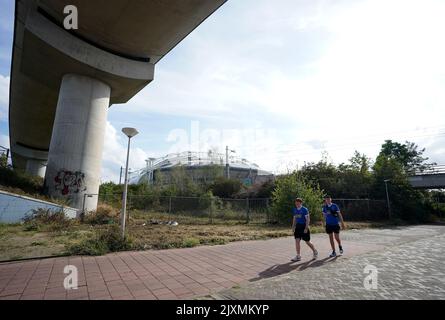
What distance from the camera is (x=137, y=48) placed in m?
15.9

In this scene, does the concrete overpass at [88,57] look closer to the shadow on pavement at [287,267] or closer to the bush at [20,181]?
the bush at [20,181]

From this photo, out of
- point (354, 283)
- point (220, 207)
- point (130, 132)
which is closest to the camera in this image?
point (354, 283)

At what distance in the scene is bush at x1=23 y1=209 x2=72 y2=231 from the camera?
11188mm

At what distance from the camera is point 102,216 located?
48.5 ft

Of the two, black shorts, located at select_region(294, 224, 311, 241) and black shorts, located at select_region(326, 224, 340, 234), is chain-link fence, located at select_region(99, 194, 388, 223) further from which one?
black shorts, located at select_region(294, 224, 311, 241)

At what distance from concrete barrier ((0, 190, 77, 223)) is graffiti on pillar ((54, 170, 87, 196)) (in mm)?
1719

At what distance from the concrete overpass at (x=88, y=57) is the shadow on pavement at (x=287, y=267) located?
12.2 metres

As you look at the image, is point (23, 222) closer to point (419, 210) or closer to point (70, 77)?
point (70, 77)

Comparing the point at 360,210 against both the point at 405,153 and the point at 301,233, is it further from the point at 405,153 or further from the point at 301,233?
the point at 405,153

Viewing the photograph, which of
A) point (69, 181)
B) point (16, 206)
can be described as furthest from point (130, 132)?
point (69, 181)

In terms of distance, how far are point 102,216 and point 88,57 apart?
9.23m

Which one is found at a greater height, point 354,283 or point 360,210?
point 360,210

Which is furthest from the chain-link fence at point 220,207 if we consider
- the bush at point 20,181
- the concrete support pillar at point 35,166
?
the concrete support pillar at point 35,166

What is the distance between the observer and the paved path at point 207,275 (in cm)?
416
